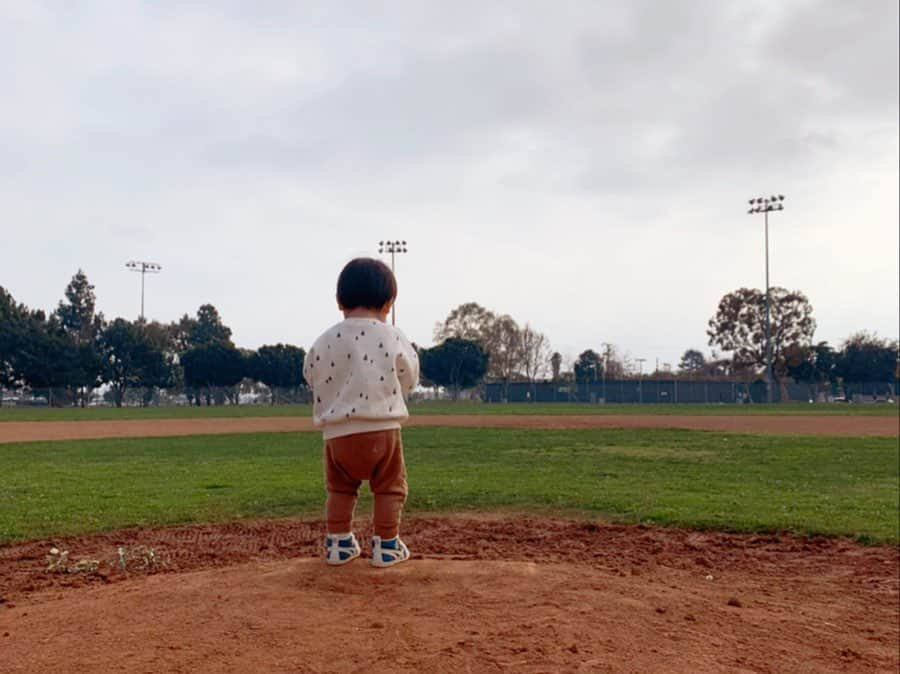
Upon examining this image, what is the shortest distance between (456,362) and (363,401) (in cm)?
9305

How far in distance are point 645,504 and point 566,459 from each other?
288 inches

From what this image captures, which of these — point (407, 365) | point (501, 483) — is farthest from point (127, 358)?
point (407, 365)

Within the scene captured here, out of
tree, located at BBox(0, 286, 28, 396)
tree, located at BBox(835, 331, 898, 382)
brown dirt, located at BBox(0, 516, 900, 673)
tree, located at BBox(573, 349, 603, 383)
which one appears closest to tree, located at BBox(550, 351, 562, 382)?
tree, located at BBox(573, 349, 603, 383)

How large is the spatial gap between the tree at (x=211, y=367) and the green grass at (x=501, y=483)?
6323 cm

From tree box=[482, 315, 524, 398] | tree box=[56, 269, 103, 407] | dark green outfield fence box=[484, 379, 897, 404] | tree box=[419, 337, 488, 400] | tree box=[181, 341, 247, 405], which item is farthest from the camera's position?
tree box=[482, 315, 524, 398]

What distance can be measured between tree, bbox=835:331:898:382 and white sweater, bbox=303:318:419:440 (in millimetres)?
100814

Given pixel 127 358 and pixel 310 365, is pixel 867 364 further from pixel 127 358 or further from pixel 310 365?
pixel 310 365

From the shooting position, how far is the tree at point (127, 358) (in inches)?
2763

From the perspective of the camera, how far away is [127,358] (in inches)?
2813

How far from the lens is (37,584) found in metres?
5.84

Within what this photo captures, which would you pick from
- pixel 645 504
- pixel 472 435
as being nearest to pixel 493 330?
pixel 472 435

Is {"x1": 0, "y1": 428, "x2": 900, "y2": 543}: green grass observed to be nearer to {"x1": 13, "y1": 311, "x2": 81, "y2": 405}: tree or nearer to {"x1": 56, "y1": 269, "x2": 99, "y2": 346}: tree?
{"x1": 13, "y1": 311, "x2": 81, "y2": 405}: tree

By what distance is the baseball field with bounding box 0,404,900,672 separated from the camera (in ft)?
12.8

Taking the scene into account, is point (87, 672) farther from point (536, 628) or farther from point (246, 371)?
point (246, 371)
